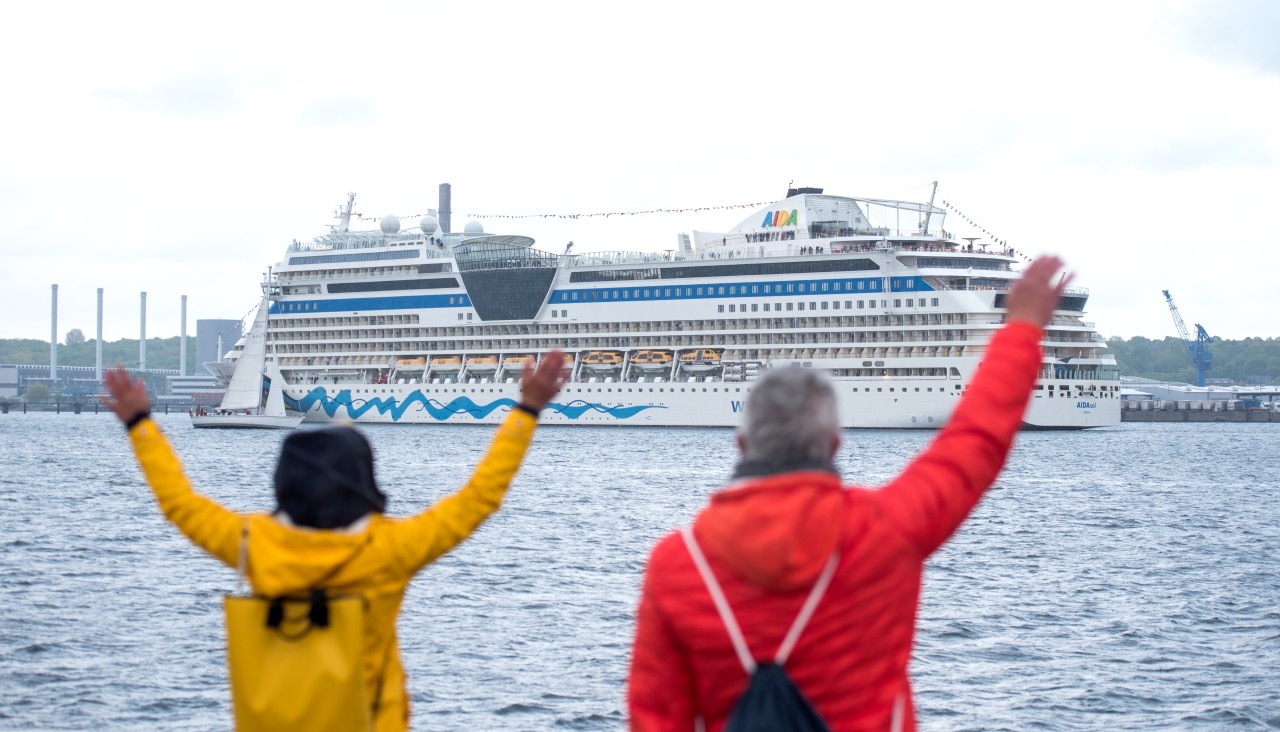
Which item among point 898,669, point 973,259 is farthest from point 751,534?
point 973,259

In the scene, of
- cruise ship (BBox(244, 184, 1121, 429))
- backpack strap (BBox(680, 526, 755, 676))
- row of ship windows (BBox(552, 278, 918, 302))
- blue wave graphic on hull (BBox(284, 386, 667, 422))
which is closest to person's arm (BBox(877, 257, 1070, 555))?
backpack strap (BBox(680, 526, 755, 676))

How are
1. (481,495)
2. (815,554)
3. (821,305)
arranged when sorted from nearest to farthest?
(815,554), (481,495), (821,305)

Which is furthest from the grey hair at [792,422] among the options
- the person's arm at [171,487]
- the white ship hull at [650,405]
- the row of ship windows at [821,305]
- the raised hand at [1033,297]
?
the row of ship windows at [821,305]

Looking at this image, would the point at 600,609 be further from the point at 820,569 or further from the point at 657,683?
the point at 820,569

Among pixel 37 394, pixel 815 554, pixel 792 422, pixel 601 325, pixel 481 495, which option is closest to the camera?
pixel 815 554

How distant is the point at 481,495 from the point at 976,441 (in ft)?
4.74

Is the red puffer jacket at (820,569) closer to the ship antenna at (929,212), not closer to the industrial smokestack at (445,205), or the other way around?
the ship antenna at (929,212)

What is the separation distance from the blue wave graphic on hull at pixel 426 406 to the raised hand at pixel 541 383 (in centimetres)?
6474

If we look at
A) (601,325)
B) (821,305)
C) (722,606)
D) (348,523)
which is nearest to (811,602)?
(722,606)

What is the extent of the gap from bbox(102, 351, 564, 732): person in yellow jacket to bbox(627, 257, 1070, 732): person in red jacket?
0.87m

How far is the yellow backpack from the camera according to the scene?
3.73 metres

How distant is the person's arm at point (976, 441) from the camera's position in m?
3.22

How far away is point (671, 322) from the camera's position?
7256cm

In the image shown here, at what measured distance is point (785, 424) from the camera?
10.6ft
